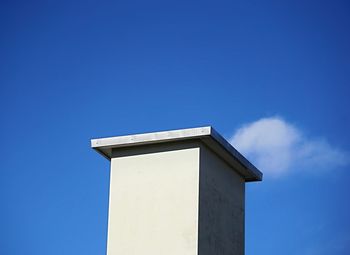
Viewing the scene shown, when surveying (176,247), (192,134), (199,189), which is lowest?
(176,247)

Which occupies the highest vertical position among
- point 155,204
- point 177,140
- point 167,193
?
point 177,140

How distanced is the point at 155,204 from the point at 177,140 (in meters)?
0.92

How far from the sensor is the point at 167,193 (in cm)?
1106

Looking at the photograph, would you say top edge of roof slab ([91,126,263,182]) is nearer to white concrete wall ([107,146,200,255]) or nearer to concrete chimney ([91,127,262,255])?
concrete chimney ([91,127,262,255])

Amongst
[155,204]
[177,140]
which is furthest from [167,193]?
[177,140]

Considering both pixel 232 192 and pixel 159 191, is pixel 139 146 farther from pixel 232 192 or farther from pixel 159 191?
pixel 232 192

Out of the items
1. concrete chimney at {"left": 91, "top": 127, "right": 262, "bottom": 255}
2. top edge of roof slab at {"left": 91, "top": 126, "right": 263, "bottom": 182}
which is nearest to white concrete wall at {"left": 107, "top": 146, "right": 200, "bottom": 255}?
concrete chimney at {"left": 91, "top": 127, "right": 262, "bottom": 255}

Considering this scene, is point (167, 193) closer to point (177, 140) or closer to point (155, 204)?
point (155, 204)

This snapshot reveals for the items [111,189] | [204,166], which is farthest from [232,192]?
[111,189]

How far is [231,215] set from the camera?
12.0 metres

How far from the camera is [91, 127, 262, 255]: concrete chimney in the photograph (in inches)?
427

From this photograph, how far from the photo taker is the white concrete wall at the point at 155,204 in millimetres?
10820

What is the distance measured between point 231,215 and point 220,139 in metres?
1.39

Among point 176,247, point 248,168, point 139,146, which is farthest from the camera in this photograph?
point 248,168
